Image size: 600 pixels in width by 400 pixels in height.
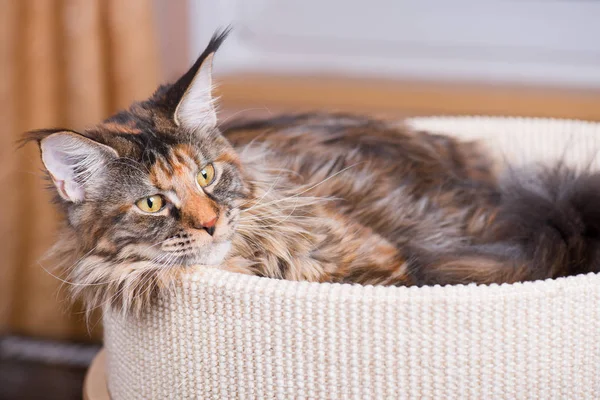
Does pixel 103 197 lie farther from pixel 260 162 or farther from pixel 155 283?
pixel 260 162

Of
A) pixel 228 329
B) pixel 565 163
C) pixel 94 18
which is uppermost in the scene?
pixel 94 18

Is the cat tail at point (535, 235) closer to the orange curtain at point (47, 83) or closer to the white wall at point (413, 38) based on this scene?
the white wall at point (413, 38)

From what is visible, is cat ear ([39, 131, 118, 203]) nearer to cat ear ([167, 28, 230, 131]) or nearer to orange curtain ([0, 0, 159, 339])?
cat ear ([167, 28, 230, 131])

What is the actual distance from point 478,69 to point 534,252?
147 cm

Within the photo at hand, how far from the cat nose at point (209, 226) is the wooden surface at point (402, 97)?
144 centimetres

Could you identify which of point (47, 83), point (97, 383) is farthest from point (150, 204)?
point (47, 83)

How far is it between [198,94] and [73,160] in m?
0.28

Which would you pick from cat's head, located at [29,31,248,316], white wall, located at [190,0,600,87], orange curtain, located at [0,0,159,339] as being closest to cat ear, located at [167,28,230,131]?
cat's head, located at [29,31,248,316]

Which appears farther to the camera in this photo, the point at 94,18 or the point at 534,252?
the point at 94,18

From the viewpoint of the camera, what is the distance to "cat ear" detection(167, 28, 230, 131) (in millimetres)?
1272

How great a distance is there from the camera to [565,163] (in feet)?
5.85

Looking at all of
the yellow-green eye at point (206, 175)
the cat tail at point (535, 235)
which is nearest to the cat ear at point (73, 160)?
the yellow-green eye at point (206, 175)

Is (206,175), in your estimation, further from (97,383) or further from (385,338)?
(97,383)

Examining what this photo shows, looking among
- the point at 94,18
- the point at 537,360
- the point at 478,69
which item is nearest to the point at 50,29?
the point at 94,18
